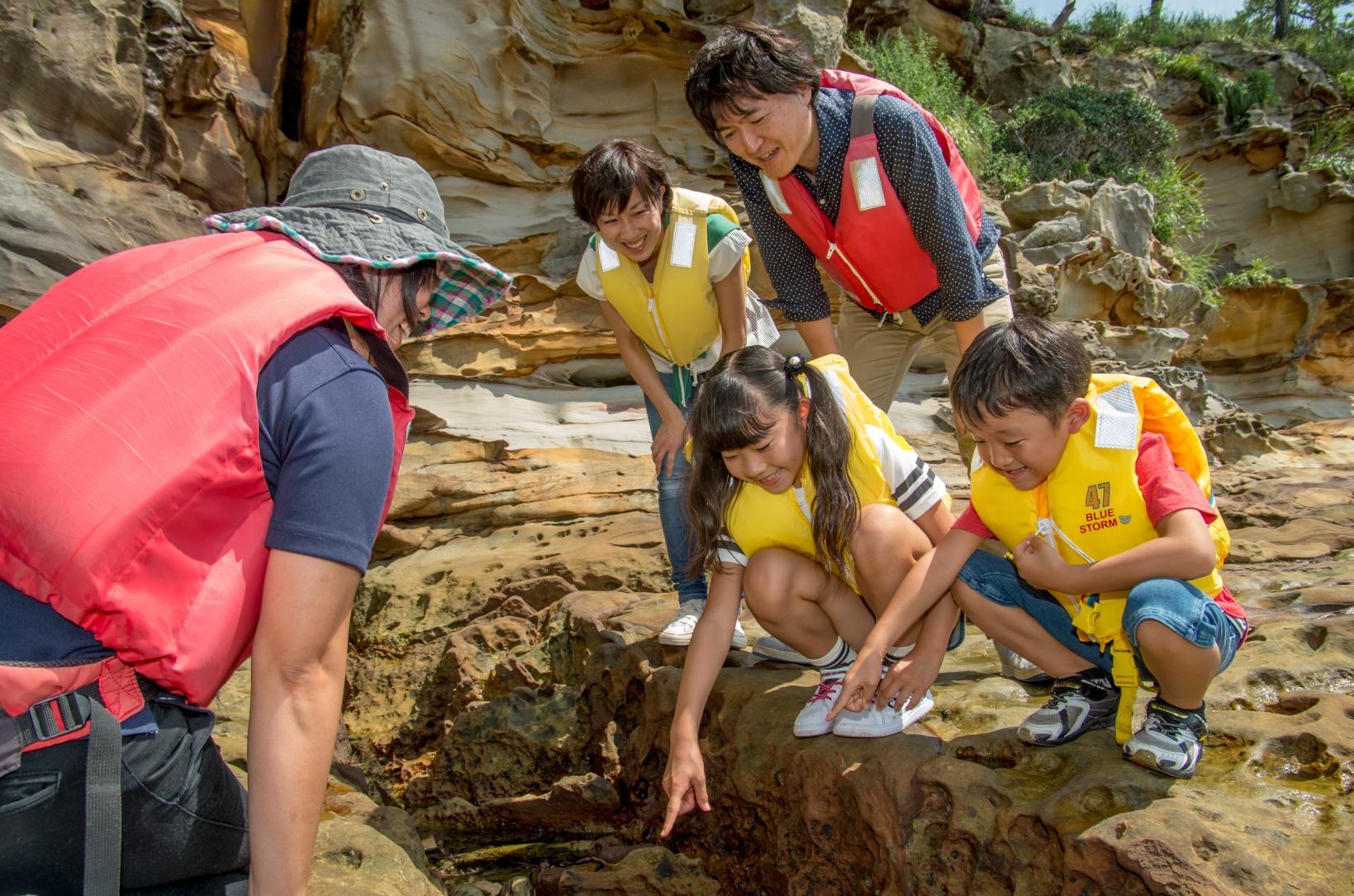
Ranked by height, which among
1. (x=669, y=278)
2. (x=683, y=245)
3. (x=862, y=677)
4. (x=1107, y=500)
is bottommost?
(x=862, y=677)

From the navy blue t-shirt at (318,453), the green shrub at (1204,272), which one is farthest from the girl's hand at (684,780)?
the green shrub at (1204,272)

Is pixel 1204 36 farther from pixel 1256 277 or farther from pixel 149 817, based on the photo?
pixel 149 817

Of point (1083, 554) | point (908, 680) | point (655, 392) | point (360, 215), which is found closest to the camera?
point (360, 215)

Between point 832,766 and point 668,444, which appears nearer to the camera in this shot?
point 832,766

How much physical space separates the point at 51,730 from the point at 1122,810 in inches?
71.7

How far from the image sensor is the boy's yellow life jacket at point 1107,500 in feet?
7.25

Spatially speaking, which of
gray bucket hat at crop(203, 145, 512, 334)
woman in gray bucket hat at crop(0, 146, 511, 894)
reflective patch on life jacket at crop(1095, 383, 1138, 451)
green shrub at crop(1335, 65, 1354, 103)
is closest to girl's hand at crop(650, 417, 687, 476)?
reflective patch on life jacket at crop(1095, 383, 1138, 451)

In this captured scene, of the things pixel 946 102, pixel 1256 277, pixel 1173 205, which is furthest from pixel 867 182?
pixel 1256 277

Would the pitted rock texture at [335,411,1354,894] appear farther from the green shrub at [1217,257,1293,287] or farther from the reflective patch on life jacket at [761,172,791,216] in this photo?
the green shrub at [1217,257,1293,287]

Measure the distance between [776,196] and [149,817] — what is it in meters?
2.29

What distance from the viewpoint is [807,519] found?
2562 millimetres

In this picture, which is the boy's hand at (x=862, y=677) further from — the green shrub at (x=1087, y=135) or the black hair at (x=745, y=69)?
the green shrub at (x=1087, y=135)

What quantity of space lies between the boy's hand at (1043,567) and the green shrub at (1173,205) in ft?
30.2

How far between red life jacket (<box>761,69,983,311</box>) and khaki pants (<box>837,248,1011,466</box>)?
0.39 feet
